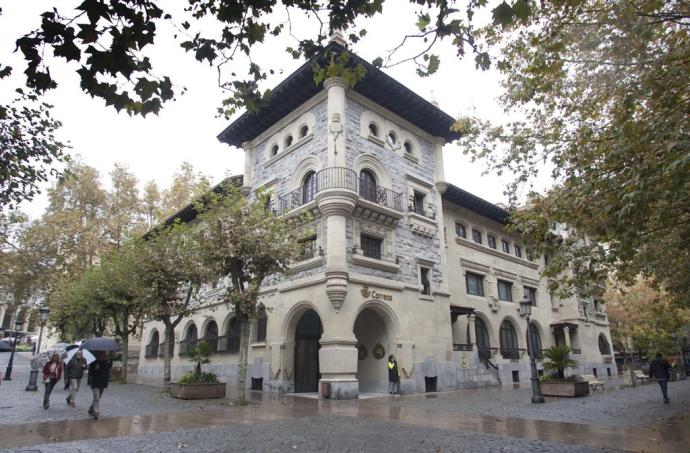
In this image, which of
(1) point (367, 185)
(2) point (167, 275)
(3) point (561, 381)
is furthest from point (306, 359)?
(3) point (561, 381)

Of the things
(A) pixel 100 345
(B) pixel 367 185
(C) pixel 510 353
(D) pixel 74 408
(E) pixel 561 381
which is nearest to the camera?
(A) pixel 100 345

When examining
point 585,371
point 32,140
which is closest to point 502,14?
point 32,140

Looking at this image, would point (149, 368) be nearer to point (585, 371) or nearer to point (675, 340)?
point (585, 371)

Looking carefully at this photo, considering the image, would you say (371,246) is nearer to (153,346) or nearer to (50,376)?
(50,376)

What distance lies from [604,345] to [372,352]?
2599 centimetres

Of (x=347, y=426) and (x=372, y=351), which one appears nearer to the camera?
(x=347, y=426)

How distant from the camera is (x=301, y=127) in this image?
21.5 meters

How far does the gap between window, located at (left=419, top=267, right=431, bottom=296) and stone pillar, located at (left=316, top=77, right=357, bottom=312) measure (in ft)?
17.8

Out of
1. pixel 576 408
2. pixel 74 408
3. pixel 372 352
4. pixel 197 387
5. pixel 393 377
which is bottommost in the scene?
pixel 576 408

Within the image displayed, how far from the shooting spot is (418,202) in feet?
74.6

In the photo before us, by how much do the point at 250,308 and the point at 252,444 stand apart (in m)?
7.29

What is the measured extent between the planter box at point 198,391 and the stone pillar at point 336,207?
16.5 feet

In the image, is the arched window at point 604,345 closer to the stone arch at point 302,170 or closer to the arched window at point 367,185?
the arched window at point 367,185

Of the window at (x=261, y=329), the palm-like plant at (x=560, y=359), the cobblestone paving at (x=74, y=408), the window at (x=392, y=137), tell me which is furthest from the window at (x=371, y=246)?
the cobblestone paving at (x=74, y=408)
